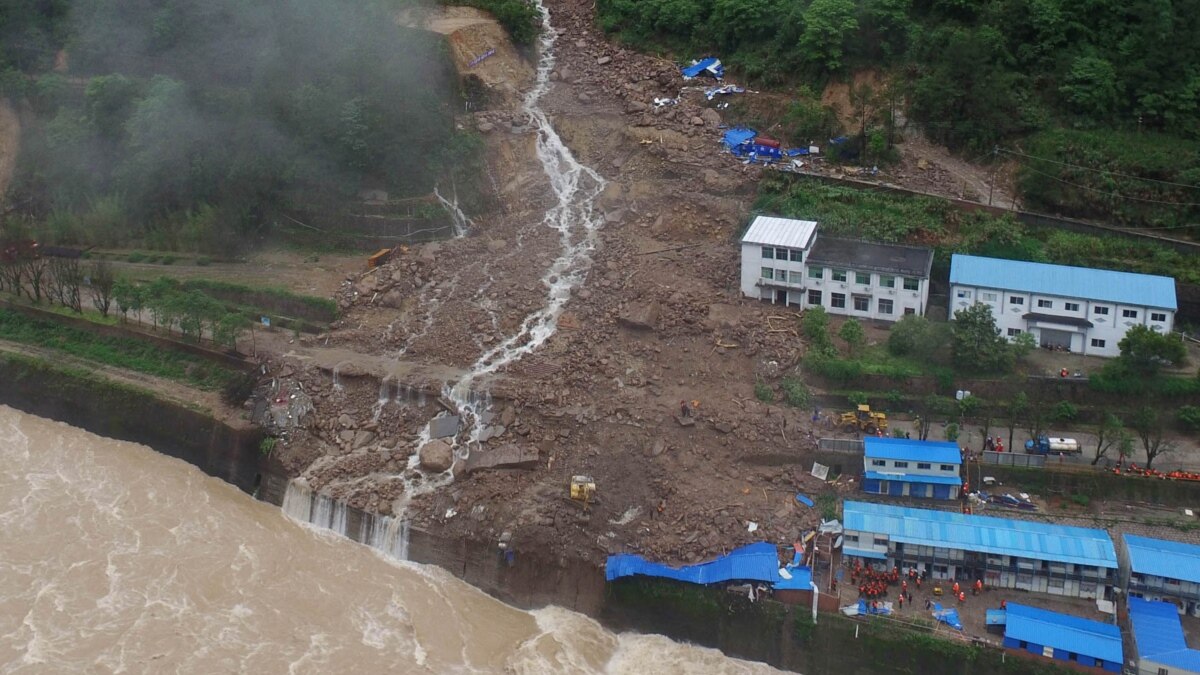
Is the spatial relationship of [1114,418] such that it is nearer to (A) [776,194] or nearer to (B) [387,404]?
(A) [776,194]

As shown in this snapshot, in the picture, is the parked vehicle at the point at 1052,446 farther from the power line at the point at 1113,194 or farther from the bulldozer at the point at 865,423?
the power line at the point at 1113,194

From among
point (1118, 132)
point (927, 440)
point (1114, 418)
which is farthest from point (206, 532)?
point (1118, 132)

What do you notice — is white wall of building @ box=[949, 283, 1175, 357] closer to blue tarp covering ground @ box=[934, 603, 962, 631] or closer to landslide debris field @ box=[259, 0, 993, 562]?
landslide debris field @ box=[259, 0, 993, 562]

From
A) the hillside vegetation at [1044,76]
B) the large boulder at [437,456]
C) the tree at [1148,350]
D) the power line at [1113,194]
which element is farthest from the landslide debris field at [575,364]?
the power line at [1113,194]

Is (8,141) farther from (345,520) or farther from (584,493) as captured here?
(584,493)

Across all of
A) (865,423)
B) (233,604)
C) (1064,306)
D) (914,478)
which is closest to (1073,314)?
(1064,306)
